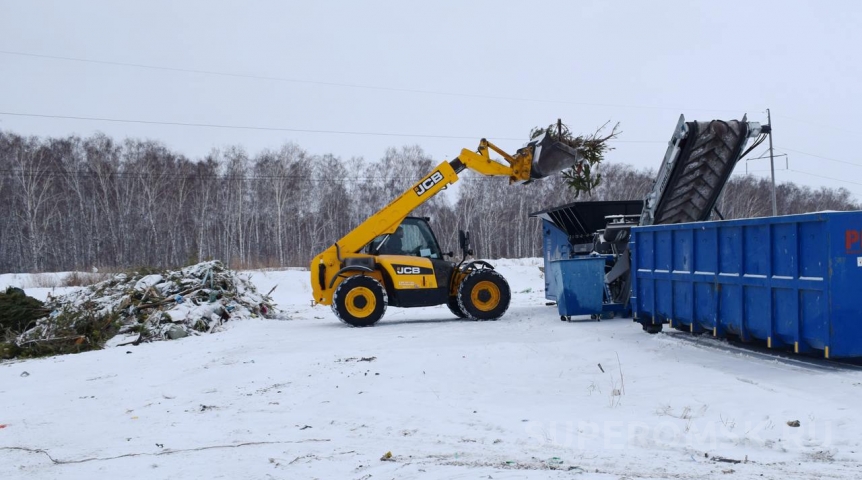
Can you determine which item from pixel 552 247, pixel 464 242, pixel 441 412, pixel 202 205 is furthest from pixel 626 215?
pixel 202 205

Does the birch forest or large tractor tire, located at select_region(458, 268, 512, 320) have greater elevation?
the birch forest

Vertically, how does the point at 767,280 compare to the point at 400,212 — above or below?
below

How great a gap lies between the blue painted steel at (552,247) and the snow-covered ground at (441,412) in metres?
4.86

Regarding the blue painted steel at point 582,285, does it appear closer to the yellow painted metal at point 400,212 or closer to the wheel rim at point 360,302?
the yellow painted metal at point 400,212

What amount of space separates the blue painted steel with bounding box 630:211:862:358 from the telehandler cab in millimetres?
3787

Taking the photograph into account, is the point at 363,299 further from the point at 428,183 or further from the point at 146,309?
the point at 146,309

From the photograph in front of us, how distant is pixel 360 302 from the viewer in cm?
1392

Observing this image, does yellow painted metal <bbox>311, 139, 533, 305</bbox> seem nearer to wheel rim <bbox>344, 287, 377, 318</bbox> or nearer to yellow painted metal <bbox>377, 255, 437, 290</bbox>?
yellow painted metal <bbox>377, 255, 437, 290</bbox>

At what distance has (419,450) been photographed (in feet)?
17.7

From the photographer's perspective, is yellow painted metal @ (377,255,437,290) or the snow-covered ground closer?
the snow-covered ground

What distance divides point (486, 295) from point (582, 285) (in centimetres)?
205

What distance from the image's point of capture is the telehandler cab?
1396 cm

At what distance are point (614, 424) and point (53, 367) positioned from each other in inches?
334

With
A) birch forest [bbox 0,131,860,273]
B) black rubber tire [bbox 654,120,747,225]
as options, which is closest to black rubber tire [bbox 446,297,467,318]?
black rubber tire [bbox 654,120,747,225]
